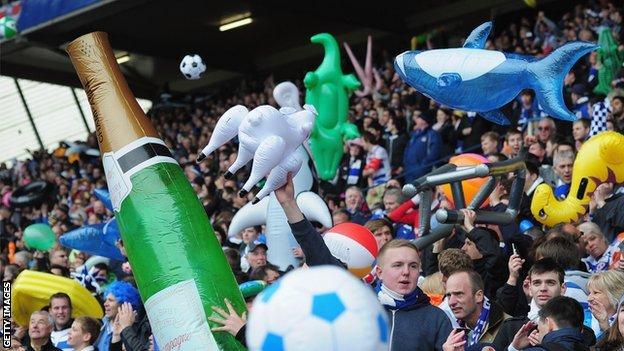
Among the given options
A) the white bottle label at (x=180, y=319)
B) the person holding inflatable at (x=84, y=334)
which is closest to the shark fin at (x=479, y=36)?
the white bottle label at (x=180, y=319)

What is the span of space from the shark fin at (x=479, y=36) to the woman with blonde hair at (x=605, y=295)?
1.73 meters

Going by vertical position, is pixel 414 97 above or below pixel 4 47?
below

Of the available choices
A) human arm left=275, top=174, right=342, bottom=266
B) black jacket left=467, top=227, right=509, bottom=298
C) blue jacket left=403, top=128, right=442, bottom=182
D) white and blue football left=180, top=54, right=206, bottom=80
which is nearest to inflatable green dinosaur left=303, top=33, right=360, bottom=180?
blue jacket left=403, top=128, right=442, bottom=182

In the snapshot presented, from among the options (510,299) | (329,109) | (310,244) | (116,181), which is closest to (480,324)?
(510,299)

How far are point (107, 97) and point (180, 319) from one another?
1460 millimetres

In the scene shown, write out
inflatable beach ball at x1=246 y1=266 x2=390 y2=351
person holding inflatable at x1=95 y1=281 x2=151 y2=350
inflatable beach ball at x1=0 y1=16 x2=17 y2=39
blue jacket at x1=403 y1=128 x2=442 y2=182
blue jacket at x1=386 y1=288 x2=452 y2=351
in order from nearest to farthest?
inflatable beach ball at x1=246 y1=266 x2=390 y2=351
blue jacket at x1=386 y1=288 x2=452 y2=351
person holding inflatable at x1=95 y1=281 x2=151 y2=350
blue jacket at x1=403 y1=128 x2=442 y2=182
inflatable beach ball at x1=0 y1=16 x2=17 y2=39

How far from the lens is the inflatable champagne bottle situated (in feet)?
17.3

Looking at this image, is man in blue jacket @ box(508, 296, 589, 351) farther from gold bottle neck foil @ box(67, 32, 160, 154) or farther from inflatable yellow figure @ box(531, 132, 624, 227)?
inflatable yellow figure @ box(531, 132, 624, 227)

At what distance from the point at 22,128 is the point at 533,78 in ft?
78.8

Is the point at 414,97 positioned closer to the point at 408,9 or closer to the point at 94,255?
the point at 94,255

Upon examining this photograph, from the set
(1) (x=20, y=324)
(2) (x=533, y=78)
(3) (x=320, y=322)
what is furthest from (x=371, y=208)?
(3) (x=320, y=322)

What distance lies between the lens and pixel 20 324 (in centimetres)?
932

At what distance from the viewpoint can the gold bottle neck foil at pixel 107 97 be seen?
19.2 feet

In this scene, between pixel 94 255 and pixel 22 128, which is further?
pixel 22 128
